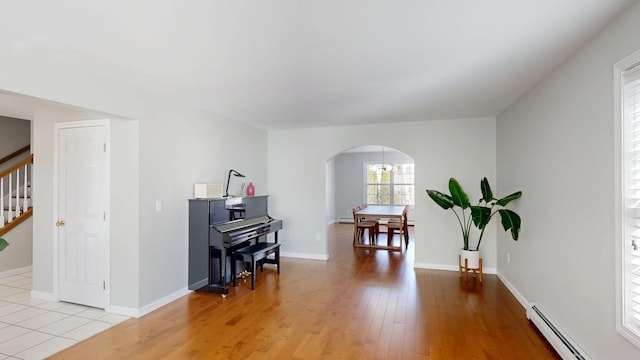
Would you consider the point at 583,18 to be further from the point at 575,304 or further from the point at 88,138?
the point at 88,138

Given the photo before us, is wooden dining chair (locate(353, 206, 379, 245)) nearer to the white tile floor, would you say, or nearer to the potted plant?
the potted plant

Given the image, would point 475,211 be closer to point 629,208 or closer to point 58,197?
point 629,208

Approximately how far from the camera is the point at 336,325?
3053 millimetres

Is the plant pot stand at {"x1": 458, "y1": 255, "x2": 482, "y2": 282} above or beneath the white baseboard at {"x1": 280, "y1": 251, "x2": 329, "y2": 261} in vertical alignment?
above

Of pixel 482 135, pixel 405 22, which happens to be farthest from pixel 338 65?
pixel 482 135

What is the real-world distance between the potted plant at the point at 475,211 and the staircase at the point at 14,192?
20.9 feet

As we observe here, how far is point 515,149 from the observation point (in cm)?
384

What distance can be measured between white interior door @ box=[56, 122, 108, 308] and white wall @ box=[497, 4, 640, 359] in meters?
4.48

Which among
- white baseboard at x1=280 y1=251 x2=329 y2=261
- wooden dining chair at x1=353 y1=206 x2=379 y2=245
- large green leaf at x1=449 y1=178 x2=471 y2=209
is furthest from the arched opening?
large green leaf at x1=449 y1=178 x2=471 y2=209

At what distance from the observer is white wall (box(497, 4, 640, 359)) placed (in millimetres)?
1977

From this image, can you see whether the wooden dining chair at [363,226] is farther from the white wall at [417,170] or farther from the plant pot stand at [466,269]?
the plant pot stand at [466,269]

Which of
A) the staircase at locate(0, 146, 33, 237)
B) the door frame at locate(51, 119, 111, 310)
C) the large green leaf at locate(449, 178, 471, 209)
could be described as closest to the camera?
the door frame at locate(51, 119, 111, 310)

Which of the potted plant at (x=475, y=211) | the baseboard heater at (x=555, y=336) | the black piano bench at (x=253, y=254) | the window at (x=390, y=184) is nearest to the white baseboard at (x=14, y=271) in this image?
the black piano bench at (x=253, y=254)

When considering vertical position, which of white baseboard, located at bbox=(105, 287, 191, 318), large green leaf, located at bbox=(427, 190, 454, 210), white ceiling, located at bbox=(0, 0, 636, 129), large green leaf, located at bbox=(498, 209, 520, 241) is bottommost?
white baseboard, located at bbox=(105, 287, 191, 318)
